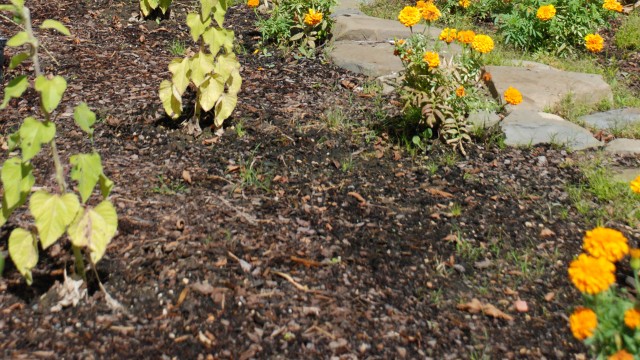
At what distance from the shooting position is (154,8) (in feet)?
17.4

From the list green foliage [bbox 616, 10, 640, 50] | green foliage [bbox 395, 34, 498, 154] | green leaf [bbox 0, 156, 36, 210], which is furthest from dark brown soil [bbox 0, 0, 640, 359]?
green foliage [bbox 616, 10, 640, 50]

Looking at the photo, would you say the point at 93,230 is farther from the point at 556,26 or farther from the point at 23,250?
the point at 556,26

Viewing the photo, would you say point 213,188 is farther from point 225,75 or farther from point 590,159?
point 590,159

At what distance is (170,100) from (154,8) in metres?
1.90

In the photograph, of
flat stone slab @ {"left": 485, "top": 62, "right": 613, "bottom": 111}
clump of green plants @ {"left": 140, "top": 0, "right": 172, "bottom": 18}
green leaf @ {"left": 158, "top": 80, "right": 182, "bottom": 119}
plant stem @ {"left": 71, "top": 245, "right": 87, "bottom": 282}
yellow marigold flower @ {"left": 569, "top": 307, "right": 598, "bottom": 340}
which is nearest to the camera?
yellow marigold flower @ {"left": 569, "top": 307, "right": 598, "bottom": 340}

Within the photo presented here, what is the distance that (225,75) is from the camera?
372 centimetres

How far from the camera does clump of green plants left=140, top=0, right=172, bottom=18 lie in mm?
5234

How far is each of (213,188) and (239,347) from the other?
110cm

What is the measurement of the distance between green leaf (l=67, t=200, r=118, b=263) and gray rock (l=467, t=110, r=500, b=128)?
240cm

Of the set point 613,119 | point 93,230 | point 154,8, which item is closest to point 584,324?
point 93,230

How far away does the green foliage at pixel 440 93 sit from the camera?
376 cm

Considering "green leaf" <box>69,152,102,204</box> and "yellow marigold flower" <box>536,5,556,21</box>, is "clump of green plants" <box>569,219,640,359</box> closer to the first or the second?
"green leaf" <box>69,152,102,204</box>

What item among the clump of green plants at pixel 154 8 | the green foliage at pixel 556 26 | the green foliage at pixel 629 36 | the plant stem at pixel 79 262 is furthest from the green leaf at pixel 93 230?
the green foliage at pixel 629 36

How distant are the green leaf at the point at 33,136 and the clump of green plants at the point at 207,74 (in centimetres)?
144
